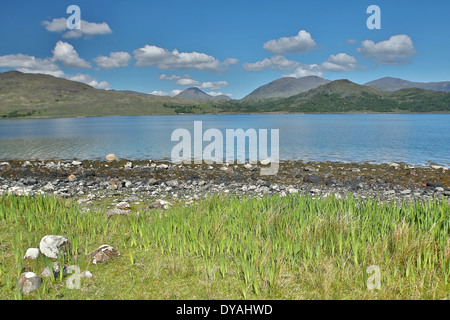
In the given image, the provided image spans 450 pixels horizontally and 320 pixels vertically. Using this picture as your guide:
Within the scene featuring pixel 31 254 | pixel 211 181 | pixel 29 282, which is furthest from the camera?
pixel 211 181

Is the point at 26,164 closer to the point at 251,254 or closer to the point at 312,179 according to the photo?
the point at 312,179

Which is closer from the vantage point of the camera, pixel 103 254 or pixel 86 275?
pixel 86 275

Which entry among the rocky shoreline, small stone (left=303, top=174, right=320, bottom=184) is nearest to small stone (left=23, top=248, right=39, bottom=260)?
the rocky shoreline

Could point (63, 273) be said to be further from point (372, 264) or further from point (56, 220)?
point (372, 264)

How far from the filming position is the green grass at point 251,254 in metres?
5.72

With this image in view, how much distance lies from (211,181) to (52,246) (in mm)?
15676

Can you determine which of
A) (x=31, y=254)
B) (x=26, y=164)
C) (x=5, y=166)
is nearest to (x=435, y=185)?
(x=31, y=254)

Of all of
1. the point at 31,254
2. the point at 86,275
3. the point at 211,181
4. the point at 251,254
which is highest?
the point at 251,254

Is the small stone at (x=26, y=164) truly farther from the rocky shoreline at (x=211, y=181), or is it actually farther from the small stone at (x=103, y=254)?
the small stone at (x=103, y=254)

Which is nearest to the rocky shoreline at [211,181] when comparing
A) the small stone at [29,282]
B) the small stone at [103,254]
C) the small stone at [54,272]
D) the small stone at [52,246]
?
the small stone at [103,254]

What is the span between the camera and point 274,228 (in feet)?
28.0

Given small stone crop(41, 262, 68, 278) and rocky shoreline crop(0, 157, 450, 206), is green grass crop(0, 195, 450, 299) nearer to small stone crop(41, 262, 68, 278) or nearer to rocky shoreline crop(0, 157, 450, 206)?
small stone crop(41, 262, 68, 278)

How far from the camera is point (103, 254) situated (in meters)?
7.06

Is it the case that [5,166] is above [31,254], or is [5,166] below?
below
